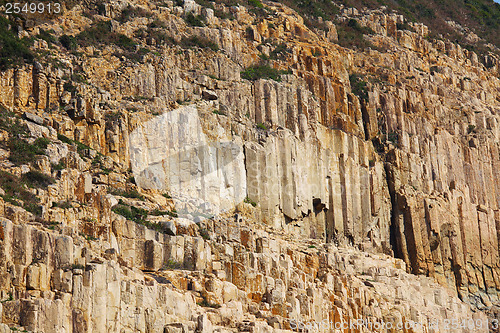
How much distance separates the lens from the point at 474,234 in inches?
3826

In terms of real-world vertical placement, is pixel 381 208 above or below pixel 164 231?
above

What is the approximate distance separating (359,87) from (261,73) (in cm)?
1421

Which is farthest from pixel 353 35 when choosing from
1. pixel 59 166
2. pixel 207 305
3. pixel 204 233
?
pixel 207 305

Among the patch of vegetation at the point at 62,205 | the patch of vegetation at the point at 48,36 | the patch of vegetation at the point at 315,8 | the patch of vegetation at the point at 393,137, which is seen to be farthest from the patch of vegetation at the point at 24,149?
the patch of vegetation at the point at 315,8

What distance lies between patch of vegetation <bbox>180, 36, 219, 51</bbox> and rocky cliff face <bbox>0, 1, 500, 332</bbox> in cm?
22

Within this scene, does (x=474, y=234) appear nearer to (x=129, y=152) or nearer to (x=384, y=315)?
(x=384, y=315)

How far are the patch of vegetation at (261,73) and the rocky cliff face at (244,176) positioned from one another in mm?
218

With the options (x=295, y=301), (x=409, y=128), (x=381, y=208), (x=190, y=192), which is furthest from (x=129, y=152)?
(x=409, y=128)

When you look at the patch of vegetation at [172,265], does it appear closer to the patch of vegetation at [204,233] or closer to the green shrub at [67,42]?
the patch of vegetation at [204,233]

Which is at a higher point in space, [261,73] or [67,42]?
[261,73]

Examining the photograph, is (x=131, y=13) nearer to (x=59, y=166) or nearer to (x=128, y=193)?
(x=128, y=193)

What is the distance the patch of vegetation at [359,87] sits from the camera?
100 metres

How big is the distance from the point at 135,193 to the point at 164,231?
17.3 feet

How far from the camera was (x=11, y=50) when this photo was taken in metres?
70.8
